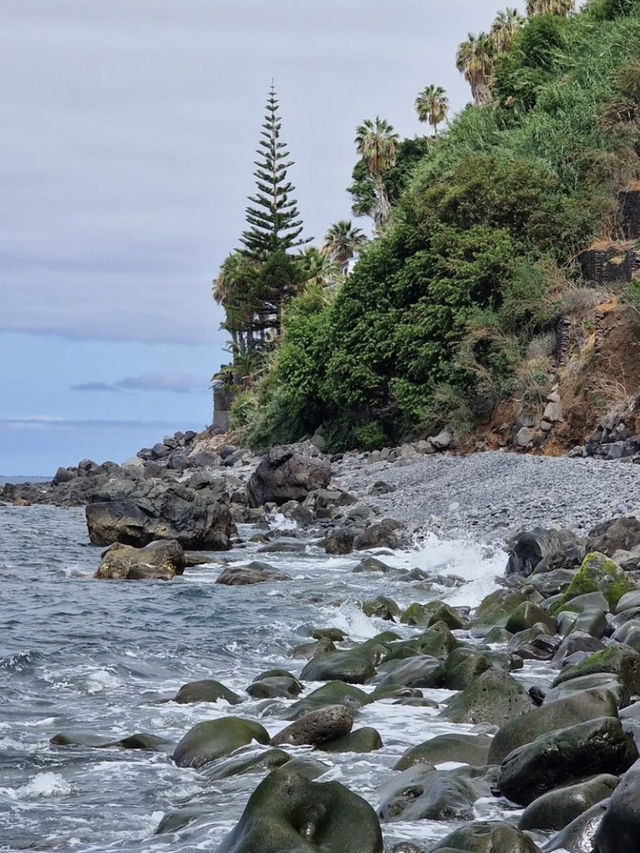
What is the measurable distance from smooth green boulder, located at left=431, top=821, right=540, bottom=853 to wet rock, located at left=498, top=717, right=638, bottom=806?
900 mm

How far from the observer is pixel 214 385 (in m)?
55.9

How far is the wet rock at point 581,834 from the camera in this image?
4730mm

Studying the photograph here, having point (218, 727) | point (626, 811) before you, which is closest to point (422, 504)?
point (218, 727)

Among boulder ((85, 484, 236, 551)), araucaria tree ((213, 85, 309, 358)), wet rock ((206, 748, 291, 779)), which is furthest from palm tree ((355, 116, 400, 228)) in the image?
wet rock ((206, 748, 291, 779))

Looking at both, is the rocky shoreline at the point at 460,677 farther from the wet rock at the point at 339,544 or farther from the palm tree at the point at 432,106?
the palm tree at the point at 432,106

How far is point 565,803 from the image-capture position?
5141 millimetres

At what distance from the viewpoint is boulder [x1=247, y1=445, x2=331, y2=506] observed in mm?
26250

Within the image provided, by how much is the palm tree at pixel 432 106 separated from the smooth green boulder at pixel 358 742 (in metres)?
50.7

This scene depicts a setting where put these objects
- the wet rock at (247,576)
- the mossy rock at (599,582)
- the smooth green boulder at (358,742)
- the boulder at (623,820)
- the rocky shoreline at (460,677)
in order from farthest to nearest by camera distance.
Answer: the wet rock at (247,576) → the mossy rock at (599,582) → the smooth green boulder at (358,742) → the rocky shoreline at (460,677) → the boulder at (623,820)

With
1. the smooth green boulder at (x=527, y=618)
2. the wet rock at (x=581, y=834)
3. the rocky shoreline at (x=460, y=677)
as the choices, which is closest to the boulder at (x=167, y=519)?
the rocky shoreline at (x=460, y=677)

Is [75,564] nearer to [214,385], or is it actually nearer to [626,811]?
[626,811]

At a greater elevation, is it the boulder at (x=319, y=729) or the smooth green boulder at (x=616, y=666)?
the smooth green boulder at (x=616, y=666)

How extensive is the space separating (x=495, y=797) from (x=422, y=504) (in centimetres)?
1610

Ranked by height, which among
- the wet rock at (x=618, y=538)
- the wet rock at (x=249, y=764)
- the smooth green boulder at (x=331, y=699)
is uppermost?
the wet rock at (x=618, y=538)
